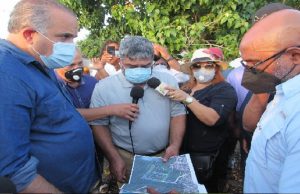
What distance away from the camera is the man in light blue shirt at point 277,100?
1.37m

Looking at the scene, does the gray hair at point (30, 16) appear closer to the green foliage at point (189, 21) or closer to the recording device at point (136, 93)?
the recording device at point (136, 93)

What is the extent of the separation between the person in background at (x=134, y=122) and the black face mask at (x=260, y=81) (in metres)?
0.90

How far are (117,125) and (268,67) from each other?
4.81 feet

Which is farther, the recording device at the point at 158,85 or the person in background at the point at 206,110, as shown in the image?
the person in background at the point at 206,110

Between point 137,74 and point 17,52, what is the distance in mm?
1094

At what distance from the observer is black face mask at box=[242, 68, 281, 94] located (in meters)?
1.92

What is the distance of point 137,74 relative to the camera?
9.41ft

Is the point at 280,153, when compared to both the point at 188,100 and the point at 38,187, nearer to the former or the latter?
the point at 38,187

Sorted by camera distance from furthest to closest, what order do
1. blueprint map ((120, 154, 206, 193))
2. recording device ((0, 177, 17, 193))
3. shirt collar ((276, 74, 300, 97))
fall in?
blueprint map ((120, 154, 206, 193)) < shirt collar ((276, 74, 300, 97)) < recording device ((0, 177, 17, 193))

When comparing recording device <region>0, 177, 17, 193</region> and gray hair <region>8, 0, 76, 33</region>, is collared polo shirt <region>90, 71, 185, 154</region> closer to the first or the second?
gray hair <region>8, 0, 76, 33</region>

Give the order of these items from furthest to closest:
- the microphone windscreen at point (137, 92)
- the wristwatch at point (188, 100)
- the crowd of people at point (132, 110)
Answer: the wristwatch at point (188, 100)
the microphone windscreen at point (137, 92)
the crowd of people at point (132, 110)

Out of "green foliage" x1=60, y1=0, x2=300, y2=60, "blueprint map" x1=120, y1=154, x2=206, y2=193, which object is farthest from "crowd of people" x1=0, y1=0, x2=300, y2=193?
"green foliage" x1=60, y1=0, x2=300, y2=60

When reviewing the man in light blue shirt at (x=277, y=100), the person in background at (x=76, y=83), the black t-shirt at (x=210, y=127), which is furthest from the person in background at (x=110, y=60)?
the man in light blue shirt at (x=277, y=100)

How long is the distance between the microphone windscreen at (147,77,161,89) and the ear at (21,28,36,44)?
1.07 m
